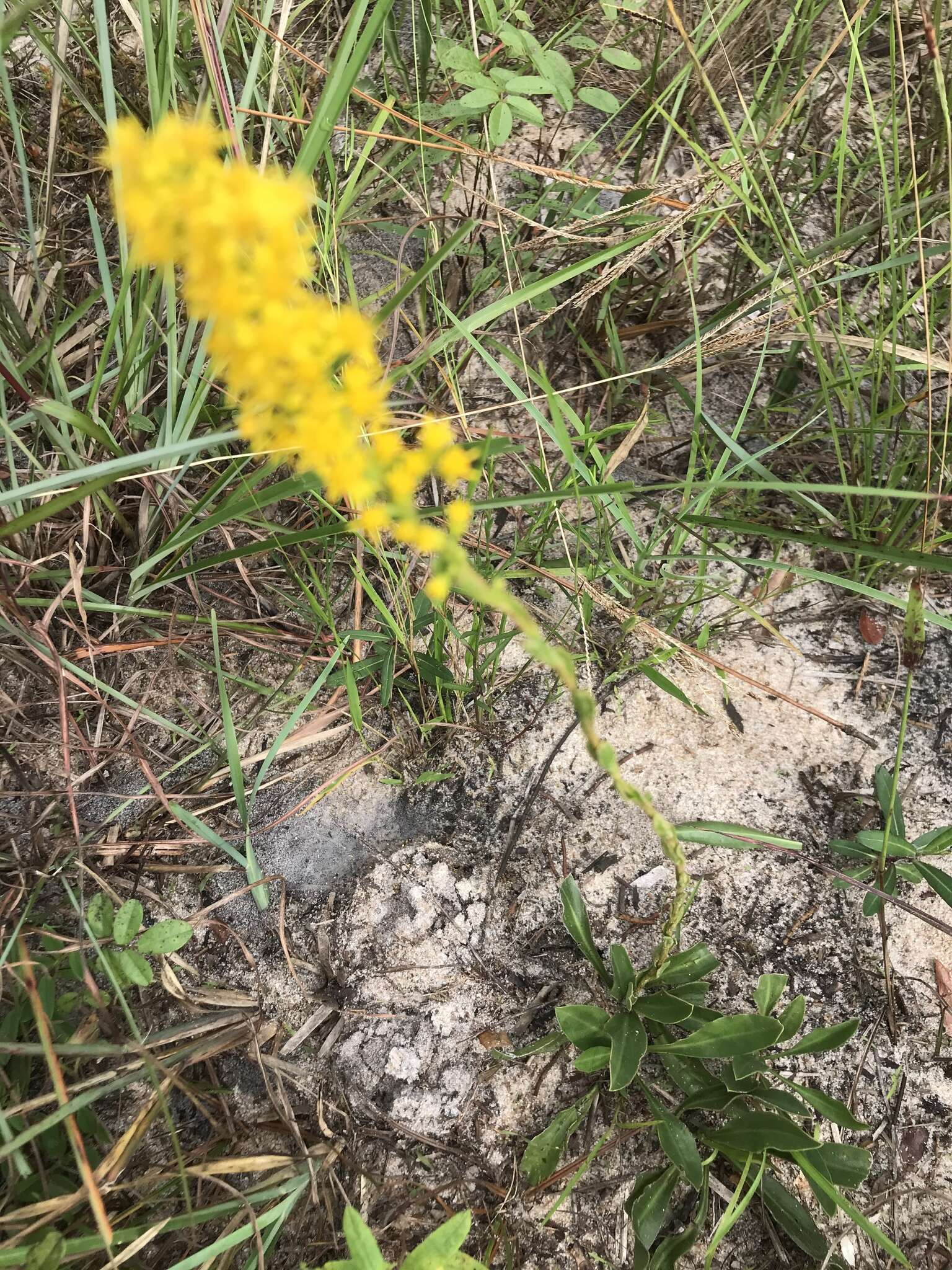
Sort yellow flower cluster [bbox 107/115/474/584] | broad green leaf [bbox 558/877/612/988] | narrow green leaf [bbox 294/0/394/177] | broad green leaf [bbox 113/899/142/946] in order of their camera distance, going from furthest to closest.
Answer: broad green leaf [bbox 558/877/612/988], broad green leaf [bbox 113/899/142/946], narrow green leaf [bbox 294/0/394/177], yellow flower cluster [bbox 107/115/474/584]

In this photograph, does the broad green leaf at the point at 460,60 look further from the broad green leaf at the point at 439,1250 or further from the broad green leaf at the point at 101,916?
the broad green leaf at the point at 439,1250

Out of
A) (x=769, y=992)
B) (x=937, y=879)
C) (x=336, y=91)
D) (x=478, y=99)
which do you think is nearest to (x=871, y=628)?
(x=937, y=879)

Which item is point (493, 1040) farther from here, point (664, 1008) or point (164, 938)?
point (164, 938)

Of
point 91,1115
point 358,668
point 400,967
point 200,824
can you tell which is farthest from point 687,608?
point 91,1115

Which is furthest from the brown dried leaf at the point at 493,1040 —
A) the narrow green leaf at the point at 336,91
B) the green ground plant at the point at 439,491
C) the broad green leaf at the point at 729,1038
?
the narrow green leaf at the point at 336,91

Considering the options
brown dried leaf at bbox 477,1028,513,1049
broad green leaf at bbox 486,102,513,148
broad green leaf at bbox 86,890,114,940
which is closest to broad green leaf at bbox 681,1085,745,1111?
brown dried leaf at bbox 477,1028,513,1049

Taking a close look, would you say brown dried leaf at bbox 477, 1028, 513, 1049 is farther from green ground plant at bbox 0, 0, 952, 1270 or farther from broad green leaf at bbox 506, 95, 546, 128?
broad green leaf at bbox 506, 95, 546, 128
